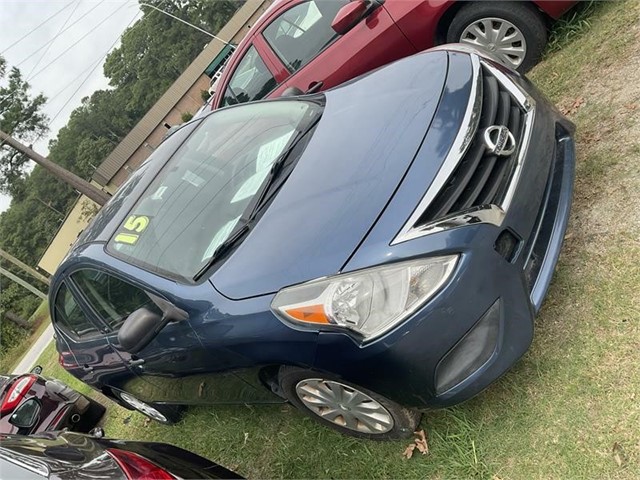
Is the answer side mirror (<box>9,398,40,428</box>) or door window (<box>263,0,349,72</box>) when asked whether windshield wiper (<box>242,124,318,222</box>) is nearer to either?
door window (<box>263,0,349,72</box>)

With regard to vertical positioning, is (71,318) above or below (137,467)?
above

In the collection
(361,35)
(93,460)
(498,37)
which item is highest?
(361,35)

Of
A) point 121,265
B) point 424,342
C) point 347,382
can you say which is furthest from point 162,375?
point 424,342

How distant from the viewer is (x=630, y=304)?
2482 millimetres

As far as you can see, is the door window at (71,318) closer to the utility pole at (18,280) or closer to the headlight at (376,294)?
the headlight at (376,294)

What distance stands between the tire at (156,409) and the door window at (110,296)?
854 mm

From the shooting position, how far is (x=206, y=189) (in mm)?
3014

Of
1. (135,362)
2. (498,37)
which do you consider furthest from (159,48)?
(135,362)

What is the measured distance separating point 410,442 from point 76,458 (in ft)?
5.13

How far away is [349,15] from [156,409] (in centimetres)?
335

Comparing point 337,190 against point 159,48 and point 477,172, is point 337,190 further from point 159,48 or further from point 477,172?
point 159,48

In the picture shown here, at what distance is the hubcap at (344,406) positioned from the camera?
98.8 inches

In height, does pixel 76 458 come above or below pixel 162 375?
above

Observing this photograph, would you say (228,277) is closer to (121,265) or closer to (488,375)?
(121,265)
